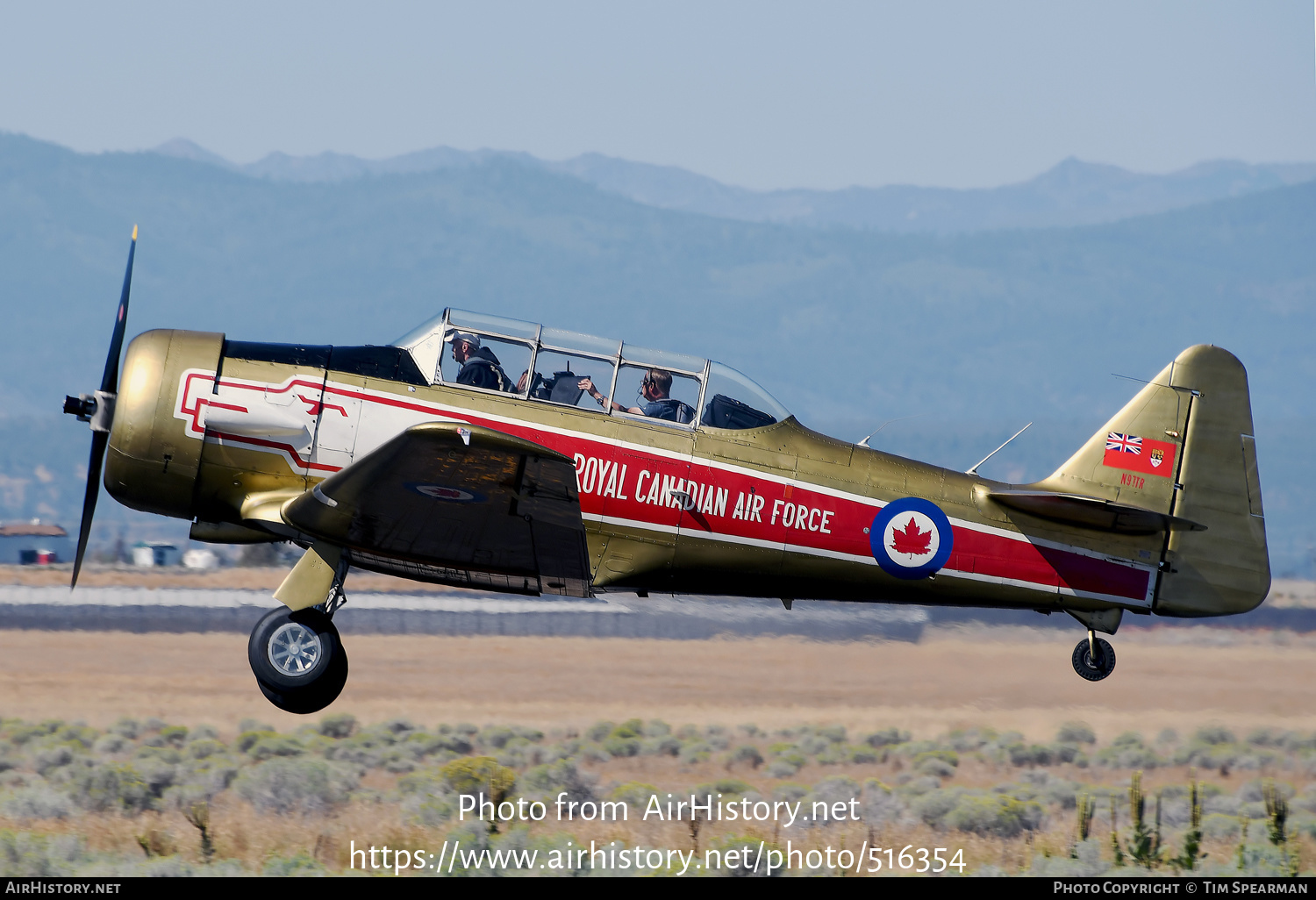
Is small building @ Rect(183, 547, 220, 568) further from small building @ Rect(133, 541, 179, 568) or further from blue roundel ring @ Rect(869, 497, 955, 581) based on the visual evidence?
blue roundel ring @ Rect(869, 497, 955, 581)

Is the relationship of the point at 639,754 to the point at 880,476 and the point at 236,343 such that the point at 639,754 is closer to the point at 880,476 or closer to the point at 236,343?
the point at 880,476

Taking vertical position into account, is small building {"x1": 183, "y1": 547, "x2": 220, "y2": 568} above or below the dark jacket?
below

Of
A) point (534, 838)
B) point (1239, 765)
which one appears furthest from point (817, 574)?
point (1239, 765)

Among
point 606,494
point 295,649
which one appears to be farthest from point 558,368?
point 295,649

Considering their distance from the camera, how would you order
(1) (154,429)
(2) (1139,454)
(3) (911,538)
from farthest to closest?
1. (2) (1139,454)
2. (3) (911,538)
3. (1) (154,429)

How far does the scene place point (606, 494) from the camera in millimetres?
10055

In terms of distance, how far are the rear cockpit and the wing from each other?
108 cm

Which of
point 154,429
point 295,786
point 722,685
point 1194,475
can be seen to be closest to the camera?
point 154,429

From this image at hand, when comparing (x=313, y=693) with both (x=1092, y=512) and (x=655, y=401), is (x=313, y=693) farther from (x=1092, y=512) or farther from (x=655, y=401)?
(x=1092, y=512)

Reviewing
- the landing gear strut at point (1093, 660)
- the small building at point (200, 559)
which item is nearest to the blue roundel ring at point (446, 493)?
the landing gear strut at point (1093, 660)

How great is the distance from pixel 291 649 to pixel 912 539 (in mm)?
4547

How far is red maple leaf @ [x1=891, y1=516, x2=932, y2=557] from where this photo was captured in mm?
10547

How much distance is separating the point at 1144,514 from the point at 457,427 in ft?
18.2

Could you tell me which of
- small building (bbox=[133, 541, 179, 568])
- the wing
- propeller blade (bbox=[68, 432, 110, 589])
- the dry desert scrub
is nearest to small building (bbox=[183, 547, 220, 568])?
small building (bbox=[133, 541, 179, 568])
